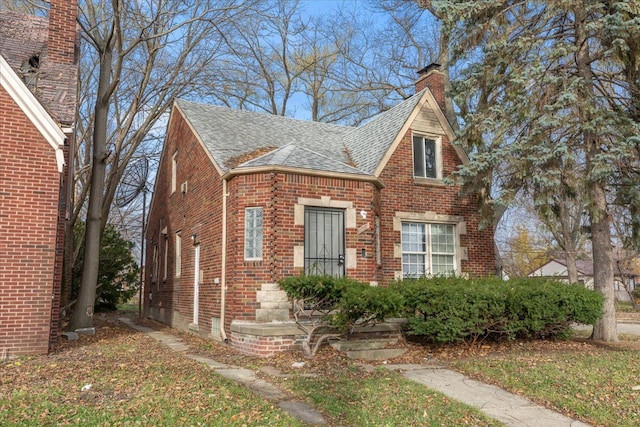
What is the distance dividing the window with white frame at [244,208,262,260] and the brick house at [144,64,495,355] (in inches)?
0.9

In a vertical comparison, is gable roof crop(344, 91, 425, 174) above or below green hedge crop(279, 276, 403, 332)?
above

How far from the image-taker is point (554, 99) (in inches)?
465

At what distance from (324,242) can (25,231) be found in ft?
19.4

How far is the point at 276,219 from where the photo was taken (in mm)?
10531

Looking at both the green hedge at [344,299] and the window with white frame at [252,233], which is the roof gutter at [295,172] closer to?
the window with white frame at [252,233]

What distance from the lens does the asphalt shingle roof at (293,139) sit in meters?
11.7

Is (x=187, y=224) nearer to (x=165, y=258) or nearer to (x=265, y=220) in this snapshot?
(x=165, y=258)

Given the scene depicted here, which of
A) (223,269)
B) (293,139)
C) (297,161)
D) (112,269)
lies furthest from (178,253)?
(112,269)

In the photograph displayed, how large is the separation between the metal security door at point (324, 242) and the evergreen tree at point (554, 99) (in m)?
3.63

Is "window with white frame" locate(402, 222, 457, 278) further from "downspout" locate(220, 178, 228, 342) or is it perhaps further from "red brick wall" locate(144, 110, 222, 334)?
"red brick wall" locate(144, 110, 222, 334)

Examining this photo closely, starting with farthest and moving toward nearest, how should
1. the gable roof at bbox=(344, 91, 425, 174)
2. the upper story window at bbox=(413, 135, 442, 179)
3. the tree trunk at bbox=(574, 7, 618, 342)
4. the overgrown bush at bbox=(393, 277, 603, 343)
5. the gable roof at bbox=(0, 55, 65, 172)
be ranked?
1. the upper story window at bbox=(413, 135, 442, 179)
2. the gable roof at bbox=(344, 91, 425, 174)
3. the tree trunk at bbox=(574, 7, 618, 342)
4. the overgrown bush at bbox=(393, 277, 603, 343)
5. the gable roof at bbox=(0, 55, 65, 172)

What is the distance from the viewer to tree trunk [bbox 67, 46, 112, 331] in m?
13.7

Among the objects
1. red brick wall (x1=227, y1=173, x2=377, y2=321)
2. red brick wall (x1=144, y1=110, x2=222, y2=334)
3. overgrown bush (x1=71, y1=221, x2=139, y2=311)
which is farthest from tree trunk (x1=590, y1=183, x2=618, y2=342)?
overgrown bush (x1=71, y1=221, x2=139, y2=311)

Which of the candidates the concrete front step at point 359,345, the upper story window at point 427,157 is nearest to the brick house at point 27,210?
A: the concrete front step at point 359,345
